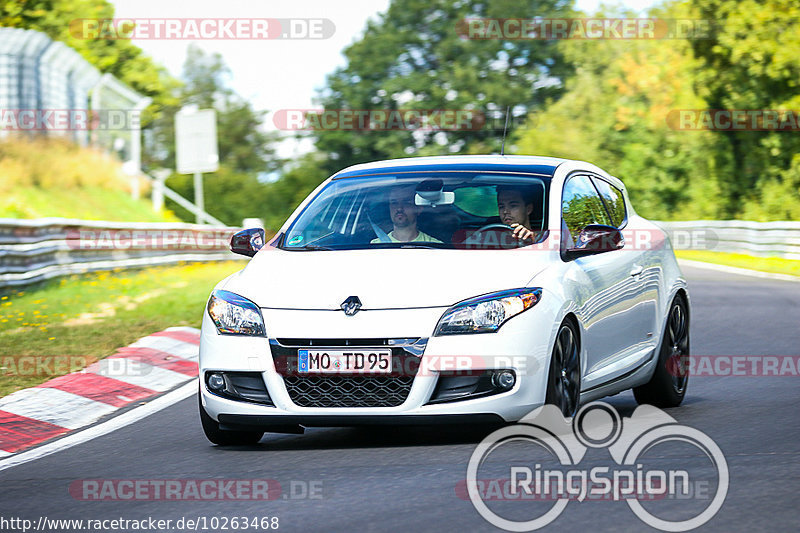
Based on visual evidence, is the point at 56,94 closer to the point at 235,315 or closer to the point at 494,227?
the point at 494,227

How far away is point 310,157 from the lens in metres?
73.9

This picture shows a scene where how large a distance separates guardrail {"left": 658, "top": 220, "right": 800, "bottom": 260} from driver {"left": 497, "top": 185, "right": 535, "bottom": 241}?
2081 centimetres

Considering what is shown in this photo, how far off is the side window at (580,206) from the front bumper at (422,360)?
43.7 inches

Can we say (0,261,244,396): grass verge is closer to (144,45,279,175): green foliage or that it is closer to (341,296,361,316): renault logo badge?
(341,296,361,316): renault logo badge

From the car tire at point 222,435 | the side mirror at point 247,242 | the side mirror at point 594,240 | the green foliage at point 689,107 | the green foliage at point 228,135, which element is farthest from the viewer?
the green foliage at point 228,135

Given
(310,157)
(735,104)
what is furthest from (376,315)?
(310,157)

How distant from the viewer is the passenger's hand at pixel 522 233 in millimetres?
7645

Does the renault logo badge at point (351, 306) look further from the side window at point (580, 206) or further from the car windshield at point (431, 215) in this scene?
the side window at point (580, 206)

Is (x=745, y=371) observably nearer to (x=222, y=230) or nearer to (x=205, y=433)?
(x=205, y=433)

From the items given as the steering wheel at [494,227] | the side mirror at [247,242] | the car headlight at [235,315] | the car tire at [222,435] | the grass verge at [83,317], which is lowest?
the grass verge at [83,317]

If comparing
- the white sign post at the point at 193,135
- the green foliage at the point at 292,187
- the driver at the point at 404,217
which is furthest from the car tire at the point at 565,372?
the green foliage at the point at 292,187

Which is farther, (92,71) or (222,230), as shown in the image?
(92,71)

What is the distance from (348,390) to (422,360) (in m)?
0.42

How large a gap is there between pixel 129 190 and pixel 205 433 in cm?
4028
